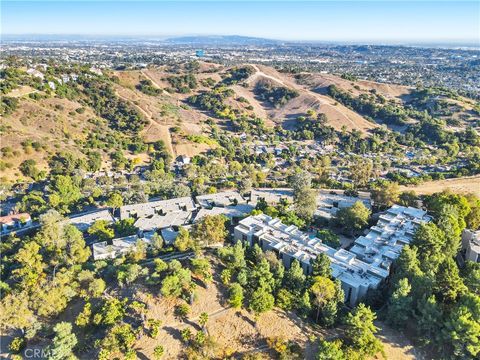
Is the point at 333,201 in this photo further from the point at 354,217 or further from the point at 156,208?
the point at 156,208

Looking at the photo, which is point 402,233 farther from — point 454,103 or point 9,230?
point 454,103

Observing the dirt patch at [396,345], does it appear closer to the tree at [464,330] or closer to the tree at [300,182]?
the tree at [464,330]

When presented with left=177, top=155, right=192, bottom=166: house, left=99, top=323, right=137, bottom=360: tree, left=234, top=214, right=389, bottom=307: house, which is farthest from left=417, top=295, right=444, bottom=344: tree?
left=177, top=155, right=192, bottom=166: house

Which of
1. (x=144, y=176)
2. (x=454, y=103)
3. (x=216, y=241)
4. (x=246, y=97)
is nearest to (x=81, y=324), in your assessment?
(x=216, y=241)

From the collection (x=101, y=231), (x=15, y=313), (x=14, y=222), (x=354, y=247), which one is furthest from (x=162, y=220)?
(x=354, y=247)

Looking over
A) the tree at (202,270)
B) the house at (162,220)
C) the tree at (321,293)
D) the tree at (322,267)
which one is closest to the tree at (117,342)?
the tree at (202,270)

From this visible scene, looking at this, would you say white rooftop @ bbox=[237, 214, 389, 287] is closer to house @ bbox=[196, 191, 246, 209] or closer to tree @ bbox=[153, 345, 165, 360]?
house @ bbox=[196, 191, 246, 209]
